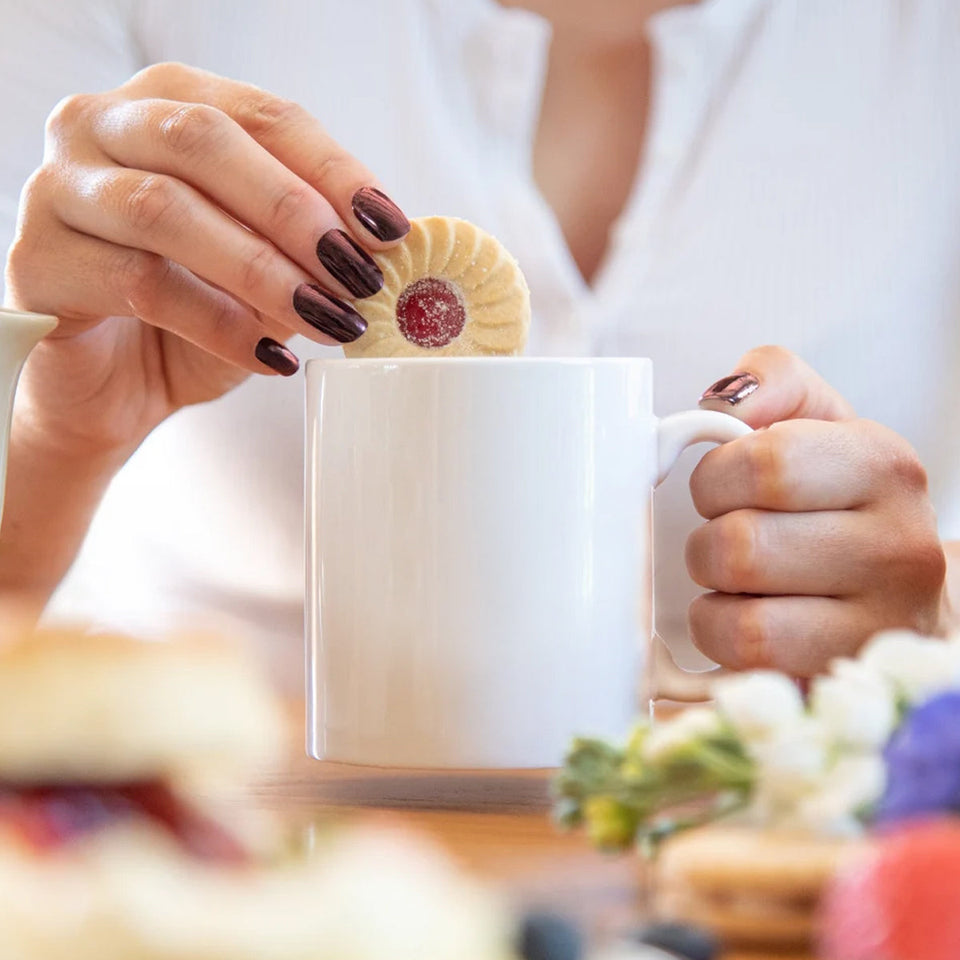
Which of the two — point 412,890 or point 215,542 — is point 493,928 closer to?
point 412,890

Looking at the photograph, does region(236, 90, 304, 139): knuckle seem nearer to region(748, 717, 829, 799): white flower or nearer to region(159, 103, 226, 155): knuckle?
region(159, 103, 226, 155): knuckle

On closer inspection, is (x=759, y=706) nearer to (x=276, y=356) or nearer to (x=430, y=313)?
(x=430, y=313)

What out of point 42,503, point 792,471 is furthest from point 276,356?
point 42,503

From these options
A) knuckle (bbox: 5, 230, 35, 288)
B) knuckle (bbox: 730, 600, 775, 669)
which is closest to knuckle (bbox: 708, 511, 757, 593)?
knuckle (bbox: 730, 600, 775, 669)

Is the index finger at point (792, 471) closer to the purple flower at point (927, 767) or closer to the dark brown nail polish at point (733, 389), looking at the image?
the dark brown nail polish at point (733, 389)

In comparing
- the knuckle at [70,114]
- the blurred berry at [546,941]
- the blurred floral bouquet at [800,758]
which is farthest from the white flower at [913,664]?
the knuckle at [70,114]

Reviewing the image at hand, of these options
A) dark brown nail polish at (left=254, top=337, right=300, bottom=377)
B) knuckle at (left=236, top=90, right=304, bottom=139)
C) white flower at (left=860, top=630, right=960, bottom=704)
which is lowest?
white flower at (left=860, top=630, right=960, bottom=704)
